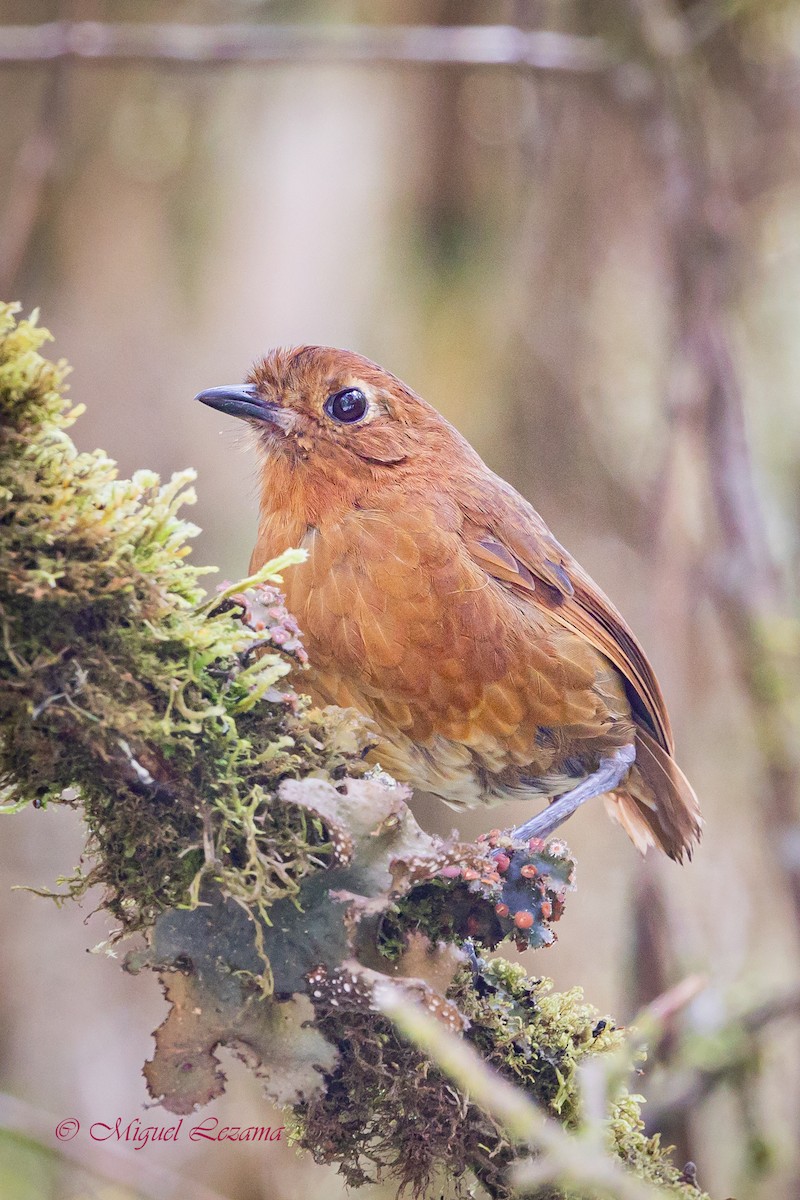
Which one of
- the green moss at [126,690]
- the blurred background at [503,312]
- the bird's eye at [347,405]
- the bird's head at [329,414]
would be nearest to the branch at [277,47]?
the blurred background at [503,312]

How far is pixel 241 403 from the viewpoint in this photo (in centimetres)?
301

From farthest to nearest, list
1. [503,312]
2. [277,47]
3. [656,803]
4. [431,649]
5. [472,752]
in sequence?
[503,312]
[277,47]
[656,803]
[472,752]
[431,649]

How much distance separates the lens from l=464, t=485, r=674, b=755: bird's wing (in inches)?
117

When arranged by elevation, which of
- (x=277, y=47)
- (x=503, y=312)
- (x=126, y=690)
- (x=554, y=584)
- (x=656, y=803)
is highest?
(x=277, y=47)

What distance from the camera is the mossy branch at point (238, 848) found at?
63.1 inches

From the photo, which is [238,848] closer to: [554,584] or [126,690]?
[126,690]

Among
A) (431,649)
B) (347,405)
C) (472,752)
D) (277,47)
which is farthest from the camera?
→ (277,47)

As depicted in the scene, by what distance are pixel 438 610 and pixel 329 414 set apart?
72cm

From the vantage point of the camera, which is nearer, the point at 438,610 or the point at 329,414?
the point at 438,610

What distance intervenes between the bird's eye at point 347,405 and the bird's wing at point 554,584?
0.42 metres

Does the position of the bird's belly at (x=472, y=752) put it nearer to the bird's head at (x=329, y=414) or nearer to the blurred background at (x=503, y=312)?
the bird's head at (x=329, y=414)

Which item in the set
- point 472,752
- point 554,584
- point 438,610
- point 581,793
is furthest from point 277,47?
point 581,793

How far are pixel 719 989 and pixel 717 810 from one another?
4.45 feet

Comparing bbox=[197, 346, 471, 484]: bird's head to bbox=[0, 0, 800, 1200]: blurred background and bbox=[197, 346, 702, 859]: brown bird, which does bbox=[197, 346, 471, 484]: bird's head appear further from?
bbox=[0, 0, 800, 1200]: blurred background
